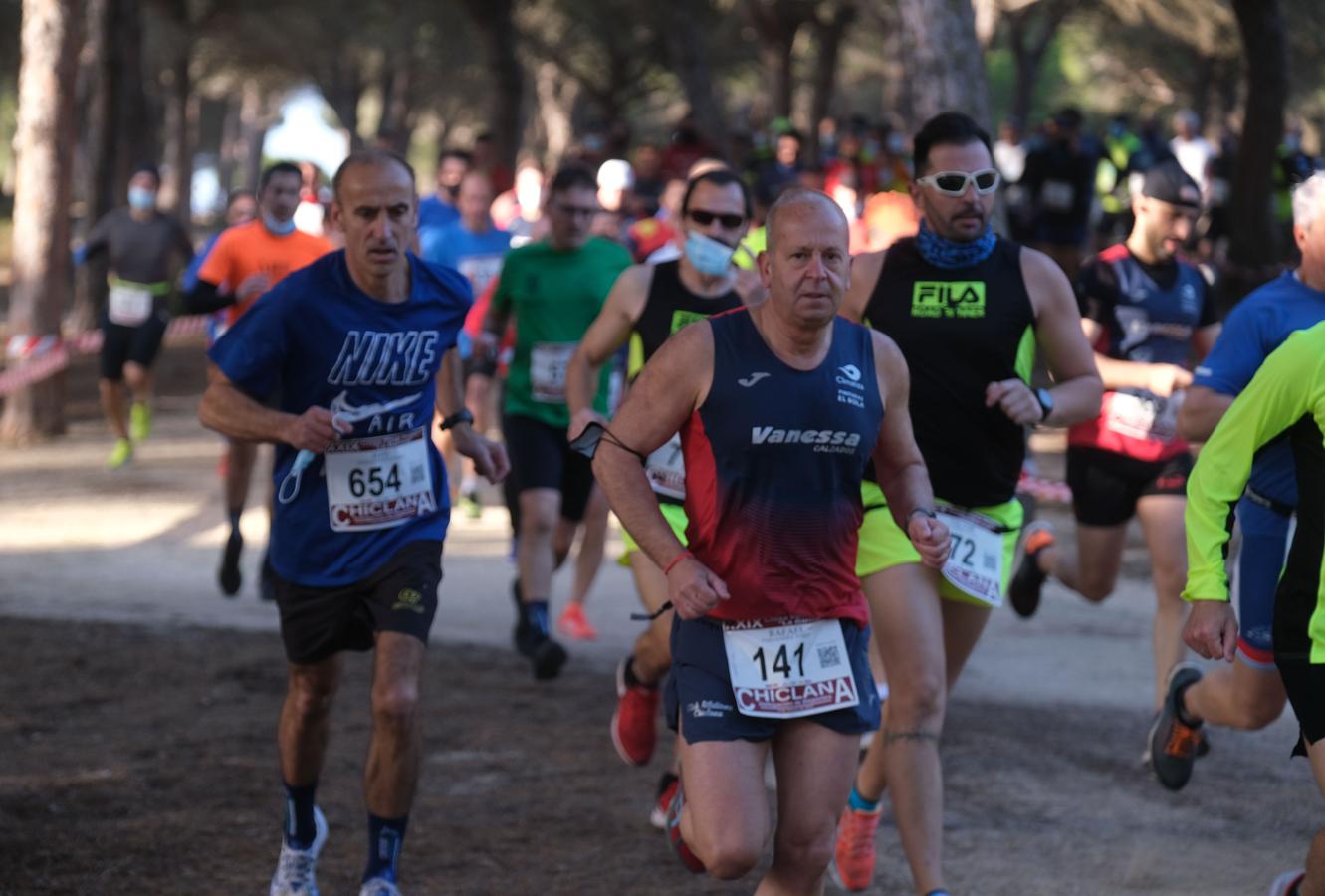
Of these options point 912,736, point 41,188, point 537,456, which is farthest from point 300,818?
point 41,188

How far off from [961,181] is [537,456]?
3361 millimetres

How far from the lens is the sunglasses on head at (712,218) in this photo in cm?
684

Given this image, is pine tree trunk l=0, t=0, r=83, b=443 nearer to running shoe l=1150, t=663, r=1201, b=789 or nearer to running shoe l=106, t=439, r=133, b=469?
running shoe l=106, t=439, r=133, b=469

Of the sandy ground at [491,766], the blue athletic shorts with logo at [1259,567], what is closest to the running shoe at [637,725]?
the sandy ground at [491,766]

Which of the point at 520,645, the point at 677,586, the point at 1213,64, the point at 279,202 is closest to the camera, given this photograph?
the point at 677,586

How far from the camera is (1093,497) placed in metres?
7.85

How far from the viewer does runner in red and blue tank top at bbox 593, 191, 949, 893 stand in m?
4.36

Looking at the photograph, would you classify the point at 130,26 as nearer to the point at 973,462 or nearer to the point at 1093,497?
the point at 1093,497

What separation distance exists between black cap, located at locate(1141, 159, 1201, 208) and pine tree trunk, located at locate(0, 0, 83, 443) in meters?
12.0

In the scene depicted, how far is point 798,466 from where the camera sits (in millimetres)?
4422

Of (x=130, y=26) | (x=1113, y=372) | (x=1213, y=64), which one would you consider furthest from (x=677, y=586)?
(x=1213, y=64)

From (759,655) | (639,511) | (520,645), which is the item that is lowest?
(520,645)

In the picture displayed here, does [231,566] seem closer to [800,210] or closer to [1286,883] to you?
[800,210]

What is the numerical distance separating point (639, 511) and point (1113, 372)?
3472 mm
